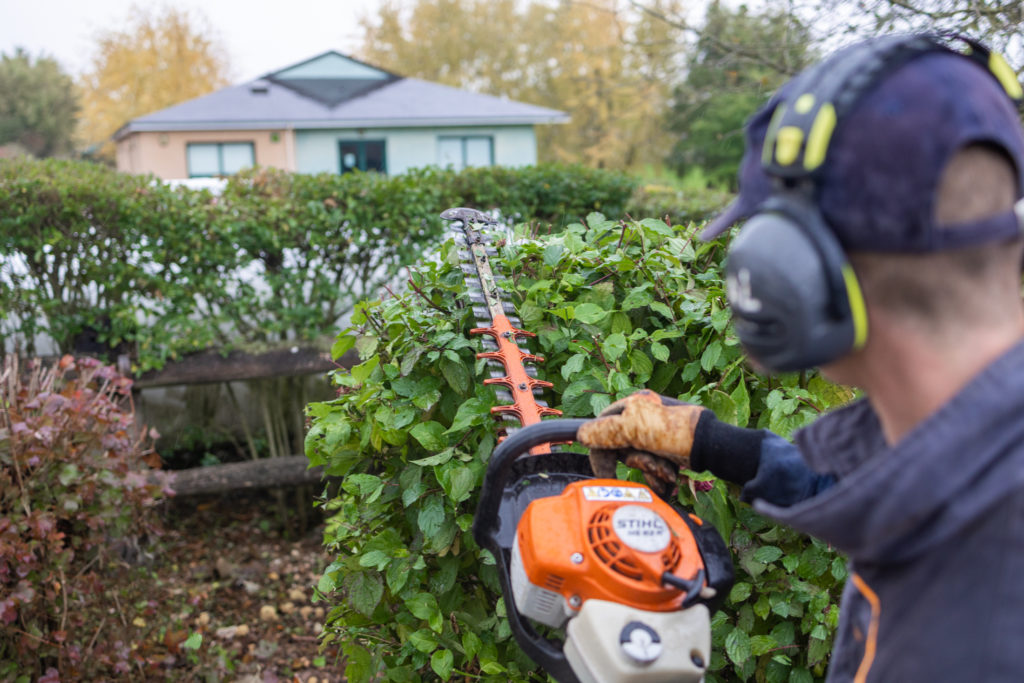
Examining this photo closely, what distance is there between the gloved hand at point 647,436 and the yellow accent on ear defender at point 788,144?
2.10 feet

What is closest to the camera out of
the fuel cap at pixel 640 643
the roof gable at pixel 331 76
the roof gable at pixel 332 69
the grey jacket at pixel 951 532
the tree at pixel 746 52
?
the grey jacket at pixel 951 532

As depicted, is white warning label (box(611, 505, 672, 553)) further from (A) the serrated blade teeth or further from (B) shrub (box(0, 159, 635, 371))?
(B) shrub (box(0, 159, 635, 371))

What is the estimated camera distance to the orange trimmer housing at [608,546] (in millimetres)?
1250

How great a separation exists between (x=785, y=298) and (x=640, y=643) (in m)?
0.60

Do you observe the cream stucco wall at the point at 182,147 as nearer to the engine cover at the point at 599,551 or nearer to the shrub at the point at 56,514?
the shrub at the point at 56,514

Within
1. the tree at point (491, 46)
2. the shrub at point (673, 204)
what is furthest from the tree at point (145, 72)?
the shrub at point (673, 204)

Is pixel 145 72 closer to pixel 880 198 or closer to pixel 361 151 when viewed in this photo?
pixel 361 151

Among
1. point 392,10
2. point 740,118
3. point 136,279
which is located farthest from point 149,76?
point 136,279

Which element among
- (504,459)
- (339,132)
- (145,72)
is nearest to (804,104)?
(504,459)

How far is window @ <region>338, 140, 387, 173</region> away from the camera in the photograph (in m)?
22.0

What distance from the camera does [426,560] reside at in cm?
206

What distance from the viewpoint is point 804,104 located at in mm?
858

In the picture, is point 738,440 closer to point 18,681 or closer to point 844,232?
point 844,232

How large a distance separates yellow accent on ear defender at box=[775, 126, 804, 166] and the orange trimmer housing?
2.14 ft
